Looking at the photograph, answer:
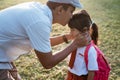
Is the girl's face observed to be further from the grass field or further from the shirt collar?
the grass field

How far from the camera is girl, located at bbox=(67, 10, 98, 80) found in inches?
124

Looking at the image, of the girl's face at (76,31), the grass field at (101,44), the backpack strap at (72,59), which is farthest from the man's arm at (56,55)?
the grass field at (101,44)

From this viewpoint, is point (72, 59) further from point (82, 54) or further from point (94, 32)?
point (94, 32)

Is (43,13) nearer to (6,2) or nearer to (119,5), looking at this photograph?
(119,5)

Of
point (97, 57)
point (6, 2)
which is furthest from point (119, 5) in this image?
point (97, 57)

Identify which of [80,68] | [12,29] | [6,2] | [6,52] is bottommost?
[80,68]

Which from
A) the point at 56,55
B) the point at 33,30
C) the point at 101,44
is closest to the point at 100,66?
the point at 56,55

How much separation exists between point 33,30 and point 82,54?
77 centimetres

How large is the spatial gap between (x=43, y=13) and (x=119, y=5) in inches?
242

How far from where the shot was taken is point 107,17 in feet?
24.7

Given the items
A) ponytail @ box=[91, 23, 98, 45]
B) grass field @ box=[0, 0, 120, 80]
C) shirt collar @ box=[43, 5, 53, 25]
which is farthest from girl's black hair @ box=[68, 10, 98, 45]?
grass field @ box=[0, 0, 120, 80]

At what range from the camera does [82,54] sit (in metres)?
3.21

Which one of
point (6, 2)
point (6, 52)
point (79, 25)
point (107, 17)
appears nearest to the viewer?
point (6, 52)

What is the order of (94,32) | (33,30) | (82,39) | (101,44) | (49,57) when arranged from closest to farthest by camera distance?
1. (33,30)
2. (49,57)
3. (82,39)
4. (94,32)
5. (101,44)
